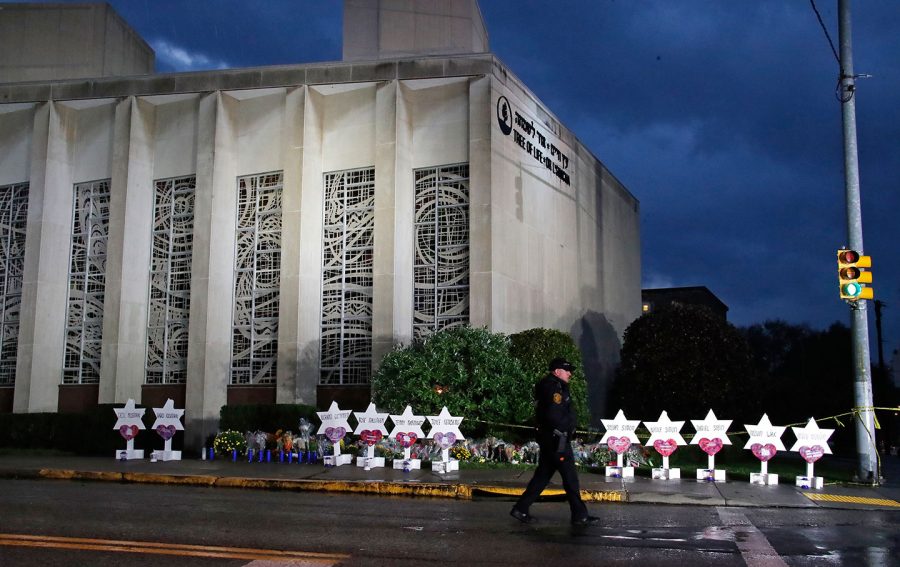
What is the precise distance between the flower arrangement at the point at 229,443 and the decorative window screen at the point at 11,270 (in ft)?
35.8

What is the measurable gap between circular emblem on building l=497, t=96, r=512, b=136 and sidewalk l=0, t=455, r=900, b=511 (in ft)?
34.0

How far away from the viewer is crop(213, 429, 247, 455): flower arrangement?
18.5 meters

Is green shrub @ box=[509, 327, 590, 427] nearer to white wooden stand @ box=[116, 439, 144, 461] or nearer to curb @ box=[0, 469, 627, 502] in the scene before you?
curb @ box=[0, 469, 627, 502]

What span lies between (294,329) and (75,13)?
1395 cm

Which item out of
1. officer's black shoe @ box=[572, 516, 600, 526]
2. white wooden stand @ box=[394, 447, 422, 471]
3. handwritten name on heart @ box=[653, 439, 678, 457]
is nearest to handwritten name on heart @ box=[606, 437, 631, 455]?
handwritten name on heart @ box=[653, 439, 678, 457]

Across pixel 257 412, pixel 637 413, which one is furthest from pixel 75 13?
pixel 637 413

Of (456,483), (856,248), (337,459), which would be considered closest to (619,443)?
(456,483)

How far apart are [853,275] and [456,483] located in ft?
24.9

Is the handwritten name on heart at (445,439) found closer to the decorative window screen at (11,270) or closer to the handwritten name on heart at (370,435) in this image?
the handwritten name on heart at (370,435)

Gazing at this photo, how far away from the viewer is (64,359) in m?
25.9

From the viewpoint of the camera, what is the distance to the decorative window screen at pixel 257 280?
939 inches

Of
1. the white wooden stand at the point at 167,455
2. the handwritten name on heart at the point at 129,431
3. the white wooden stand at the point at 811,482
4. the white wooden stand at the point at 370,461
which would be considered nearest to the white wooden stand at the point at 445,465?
the white wooden stand at the point at 370,461

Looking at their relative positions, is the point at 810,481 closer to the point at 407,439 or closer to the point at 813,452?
the point at 813,452

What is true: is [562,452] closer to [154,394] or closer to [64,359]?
[154,394]
